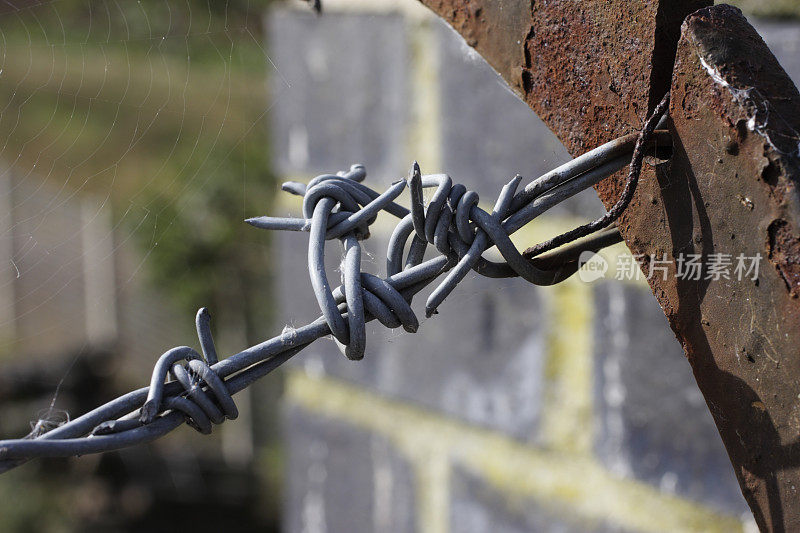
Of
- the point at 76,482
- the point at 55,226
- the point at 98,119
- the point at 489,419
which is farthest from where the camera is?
the point at 98,119

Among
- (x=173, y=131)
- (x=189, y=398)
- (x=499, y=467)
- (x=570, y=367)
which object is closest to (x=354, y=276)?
(x=189, y=398)

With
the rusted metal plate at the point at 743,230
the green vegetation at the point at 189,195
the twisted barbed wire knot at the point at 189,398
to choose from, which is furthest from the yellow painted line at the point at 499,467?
the green vegetation at the point at 189,195

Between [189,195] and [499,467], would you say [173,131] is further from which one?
[499,467]

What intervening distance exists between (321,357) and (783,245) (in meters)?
1.02

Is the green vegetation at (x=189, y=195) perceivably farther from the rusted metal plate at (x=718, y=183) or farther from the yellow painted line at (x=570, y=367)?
the rusted metal plate at (x=718, y=183)

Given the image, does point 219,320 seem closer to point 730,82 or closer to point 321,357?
point 321,357

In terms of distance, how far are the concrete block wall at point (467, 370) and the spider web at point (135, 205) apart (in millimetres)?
944

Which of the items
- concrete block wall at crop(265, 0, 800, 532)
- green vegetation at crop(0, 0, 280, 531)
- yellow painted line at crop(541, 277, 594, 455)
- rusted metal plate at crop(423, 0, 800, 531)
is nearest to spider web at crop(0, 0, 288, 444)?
green vegetation at crop(0, 0, 280, 531)

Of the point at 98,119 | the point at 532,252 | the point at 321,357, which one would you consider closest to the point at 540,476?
the point at 321,357

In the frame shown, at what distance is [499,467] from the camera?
40.4 inches

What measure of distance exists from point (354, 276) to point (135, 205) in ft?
7.34

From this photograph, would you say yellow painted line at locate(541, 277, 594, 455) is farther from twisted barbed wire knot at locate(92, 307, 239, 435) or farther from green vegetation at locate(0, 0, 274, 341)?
green vegetation at locate(0, 0, 274, 341)

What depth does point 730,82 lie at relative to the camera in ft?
0.97

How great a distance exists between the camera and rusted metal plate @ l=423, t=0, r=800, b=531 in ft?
0.95
